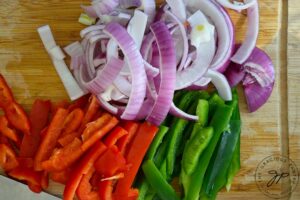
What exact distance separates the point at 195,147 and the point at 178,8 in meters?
0.71

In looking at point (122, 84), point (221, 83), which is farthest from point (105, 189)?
point (221, 83)

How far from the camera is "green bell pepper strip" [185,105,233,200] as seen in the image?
3.10m

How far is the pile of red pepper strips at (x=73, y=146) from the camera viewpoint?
3111 mm

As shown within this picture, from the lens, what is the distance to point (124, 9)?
3.28m

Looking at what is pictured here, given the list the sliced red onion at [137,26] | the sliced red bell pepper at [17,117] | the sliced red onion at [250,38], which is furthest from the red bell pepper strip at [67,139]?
the sliced red onion at [250,38]

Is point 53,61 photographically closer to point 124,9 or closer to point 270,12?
point 124,9

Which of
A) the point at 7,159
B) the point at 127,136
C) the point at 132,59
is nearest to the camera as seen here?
the point at 132,59

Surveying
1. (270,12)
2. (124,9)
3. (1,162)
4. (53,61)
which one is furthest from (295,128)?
(1,162)

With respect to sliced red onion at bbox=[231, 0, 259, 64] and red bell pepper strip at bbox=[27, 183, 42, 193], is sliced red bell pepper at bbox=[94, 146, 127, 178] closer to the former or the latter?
red bell pepper strip at bbox=[27, 183, 42, 193]

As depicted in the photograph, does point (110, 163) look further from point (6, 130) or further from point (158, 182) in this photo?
point (6, 130)

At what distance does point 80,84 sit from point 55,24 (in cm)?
36

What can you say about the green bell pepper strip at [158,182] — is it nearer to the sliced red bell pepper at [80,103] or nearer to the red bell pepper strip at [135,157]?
the red bell pepper strip at [135,157]

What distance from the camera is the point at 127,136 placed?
3.16 m

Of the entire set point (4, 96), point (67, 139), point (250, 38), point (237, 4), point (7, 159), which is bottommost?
point (7, 159)
